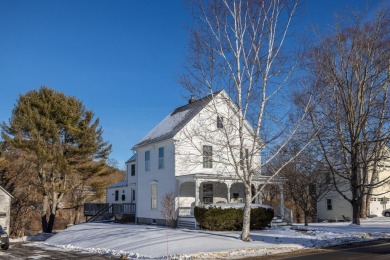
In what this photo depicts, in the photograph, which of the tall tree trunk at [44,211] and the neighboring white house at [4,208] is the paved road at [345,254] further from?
the tall tree trunk at [44,211]

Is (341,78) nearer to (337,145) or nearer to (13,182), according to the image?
(337,145)

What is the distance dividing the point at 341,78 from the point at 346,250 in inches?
493

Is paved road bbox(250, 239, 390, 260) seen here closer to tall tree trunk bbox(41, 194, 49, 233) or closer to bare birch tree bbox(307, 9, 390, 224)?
bare birch tree bbox(307, 9, 390, 224)

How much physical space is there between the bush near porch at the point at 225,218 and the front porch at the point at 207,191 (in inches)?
106

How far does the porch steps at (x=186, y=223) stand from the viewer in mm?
26117

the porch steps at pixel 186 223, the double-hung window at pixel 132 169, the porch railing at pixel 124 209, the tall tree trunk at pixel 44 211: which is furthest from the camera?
the double-hung window at pixel 132 169

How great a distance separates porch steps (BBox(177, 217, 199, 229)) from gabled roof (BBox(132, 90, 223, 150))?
598 centimetres

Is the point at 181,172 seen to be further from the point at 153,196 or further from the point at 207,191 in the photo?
the point at 153,196

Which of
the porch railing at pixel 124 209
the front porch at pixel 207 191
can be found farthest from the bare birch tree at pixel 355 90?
the porch railing at pixel 124 209

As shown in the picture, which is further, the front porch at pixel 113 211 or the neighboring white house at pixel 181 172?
the front porch at pixel 113 211

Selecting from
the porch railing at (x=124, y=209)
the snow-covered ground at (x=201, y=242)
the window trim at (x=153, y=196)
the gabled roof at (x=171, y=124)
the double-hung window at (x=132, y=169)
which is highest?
the gabled roof at (x=171, y=124)

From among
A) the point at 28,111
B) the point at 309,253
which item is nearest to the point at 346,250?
the point at 309,253

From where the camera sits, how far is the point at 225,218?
77.6ft

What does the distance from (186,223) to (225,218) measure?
4215 mm
